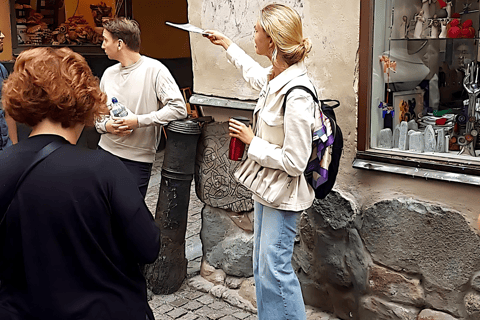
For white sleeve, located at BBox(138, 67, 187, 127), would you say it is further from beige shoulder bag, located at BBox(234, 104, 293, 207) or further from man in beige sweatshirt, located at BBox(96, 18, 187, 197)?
beige shoulder bag, located at BBox(234, 104, 293, 207)

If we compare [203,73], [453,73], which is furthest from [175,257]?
[453,73]

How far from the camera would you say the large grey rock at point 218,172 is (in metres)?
4.23

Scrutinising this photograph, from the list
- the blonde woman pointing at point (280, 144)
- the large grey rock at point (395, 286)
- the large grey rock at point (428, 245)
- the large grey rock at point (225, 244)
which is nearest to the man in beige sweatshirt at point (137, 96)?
the large grey rock at point (225, 244)

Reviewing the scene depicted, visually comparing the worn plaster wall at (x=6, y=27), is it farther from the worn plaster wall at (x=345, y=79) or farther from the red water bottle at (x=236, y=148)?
the red water bottle at (x=236, y=148)

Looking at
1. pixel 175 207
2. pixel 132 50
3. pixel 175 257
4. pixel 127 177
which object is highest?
pixel 132 50

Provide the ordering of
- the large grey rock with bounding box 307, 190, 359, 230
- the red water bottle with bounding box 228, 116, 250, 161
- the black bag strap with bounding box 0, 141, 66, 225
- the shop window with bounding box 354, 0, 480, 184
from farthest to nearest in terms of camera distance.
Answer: the large grey rock with bounding box 307, 190, 359, 230 < the shop window with bounding box 354, 0, 480, 184 < the red water bottle with bounding box 228, 116, 250, 161 < the black bag strap with bounding box 0, 141, 66, 225

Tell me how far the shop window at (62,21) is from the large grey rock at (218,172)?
181 inches

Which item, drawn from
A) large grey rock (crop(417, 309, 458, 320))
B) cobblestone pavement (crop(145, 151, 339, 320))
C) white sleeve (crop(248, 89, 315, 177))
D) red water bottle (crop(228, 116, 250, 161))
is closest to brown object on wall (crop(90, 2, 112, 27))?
cobblestone pavement (crop(145, 151, 339, 320))

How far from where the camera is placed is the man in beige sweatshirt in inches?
160

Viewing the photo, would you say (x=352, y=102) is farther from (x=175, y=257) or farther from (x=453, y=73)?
(x=175, y=257)

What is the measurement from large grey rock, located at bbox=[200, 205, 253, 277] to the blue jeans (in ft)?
3.67

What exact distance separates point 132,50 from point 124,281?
2.43 metres

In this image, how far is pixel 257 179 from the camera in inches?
120

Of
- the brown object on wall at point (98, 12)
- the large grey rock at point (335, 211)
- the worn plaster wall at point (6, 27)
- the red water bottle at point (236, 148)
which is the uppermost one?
the brown object on wall at point (98, 12)
